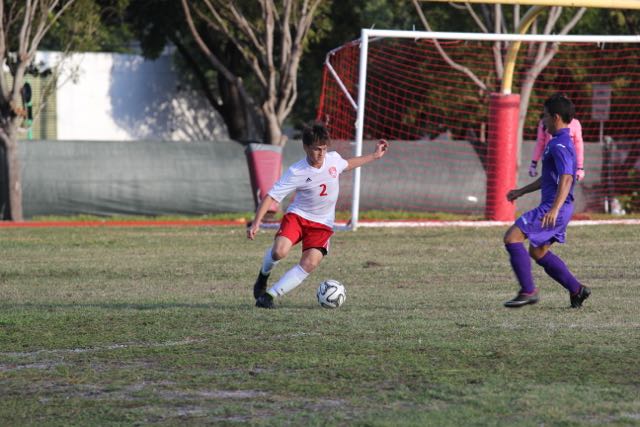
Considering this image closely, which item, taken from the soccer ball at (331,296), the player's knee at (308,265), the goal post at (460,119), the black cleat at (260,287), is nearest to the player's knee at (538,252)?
the soccer ball at (331,296)

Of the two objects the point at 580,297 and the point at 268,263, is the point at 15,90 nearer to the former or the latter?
the point at 268,263

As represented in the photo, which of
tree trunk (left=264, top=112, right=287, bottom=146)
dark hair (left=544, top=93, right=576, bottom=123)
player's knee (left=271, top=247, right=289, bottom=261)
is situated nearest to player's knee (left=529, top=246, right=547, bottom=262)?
dark hair (left=544, top=93, right=576, bottom=123)

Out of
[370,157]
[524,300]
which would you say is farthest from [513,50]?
[524,300]

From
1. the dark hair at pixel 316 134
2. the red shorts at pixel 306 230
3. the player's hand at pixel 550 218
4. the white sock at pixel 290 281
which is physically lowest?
the white sock at pixel 290 281

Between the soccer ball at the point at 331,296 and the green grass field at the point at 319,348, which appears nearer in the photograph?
the green grass field at the point at 319,348

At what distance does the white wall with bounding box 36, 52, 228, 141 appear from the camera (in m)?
37.1

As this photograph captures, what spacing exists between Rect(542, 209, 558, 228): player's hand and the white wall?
29591 mm

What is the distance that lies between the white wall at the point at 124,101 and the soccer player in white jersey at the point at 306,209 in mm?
28423

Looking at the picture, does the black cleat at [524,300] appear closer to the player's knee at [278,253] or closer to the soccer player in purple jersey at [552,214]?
the soccer player in purple jersey at [552,214]

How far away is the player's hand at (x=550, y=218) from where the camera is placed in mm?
8445

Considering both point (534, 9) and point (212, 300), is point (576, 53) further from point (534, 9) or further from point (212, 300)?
point (212, 300)

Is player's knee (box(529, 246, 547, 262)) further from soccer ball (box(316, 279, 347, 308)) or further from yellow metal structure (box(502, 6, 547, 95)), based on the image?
yellow metal structure (box(502, 6, 547, 95))

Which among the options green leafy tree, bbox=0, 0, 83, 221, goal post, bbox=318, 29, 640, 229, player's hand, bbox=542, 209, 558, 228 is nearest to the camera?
player's hand, bbox=542, 209, 558, 228

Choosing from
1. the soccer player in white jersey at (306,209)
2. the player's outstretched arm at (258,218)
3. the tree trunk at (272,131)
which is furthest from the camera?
the tree trunk at (272,131)
